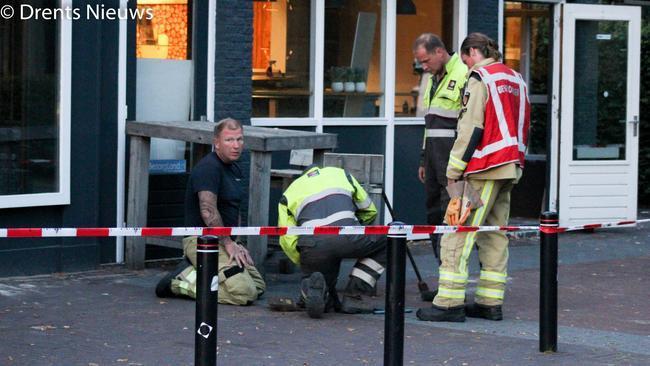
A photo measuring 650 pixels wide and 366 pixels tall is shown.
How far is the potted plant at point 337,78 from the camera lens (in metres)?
12.4

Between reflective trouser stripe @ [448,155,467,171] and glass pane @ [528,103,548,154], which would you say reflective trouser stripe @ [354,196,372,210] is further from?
glass pane @ [528,103,548,154]

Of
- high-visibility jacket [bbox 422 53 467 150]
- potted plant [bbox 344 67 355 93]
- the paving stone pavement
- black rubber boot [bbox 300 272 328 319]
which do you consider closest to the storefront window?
potted plant [bbox 344 67 355 93]

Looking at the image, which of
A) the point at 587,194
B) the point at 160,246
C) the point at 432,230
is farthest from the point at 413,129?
the point at 432,230

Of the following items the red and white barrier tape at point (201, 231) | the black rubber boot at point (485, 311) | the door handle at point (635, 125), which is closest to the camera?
the red and white barrier tape at point (201, 231)

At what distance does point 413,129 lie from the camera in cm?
1284

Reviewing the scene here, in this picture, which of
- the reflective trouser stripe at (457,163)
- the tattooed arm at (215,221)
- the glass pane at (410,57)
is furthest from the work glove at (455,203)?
the glass pane at (410,57)

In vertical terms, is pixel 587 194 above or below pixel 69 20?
below

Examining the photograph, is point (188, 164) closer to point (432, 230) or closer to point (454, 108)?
point (454, 108)

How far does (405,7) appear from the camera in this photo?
42.1 ft

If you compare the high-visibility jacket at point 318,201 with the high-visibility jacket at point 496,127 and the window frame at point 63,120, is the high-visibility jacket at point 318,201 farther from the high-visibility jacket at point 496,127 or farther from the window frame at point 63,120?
the window frame at point 63,120

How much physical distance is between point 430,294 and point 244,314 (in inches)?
58.9

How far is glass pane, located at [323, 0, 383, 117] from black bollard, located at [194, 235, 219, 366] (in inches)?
257

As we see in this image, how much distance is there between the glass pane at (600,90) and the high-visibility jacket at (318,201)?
18.9ft

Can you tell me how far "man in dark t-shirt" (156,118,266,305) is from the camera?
8977 millimetres
